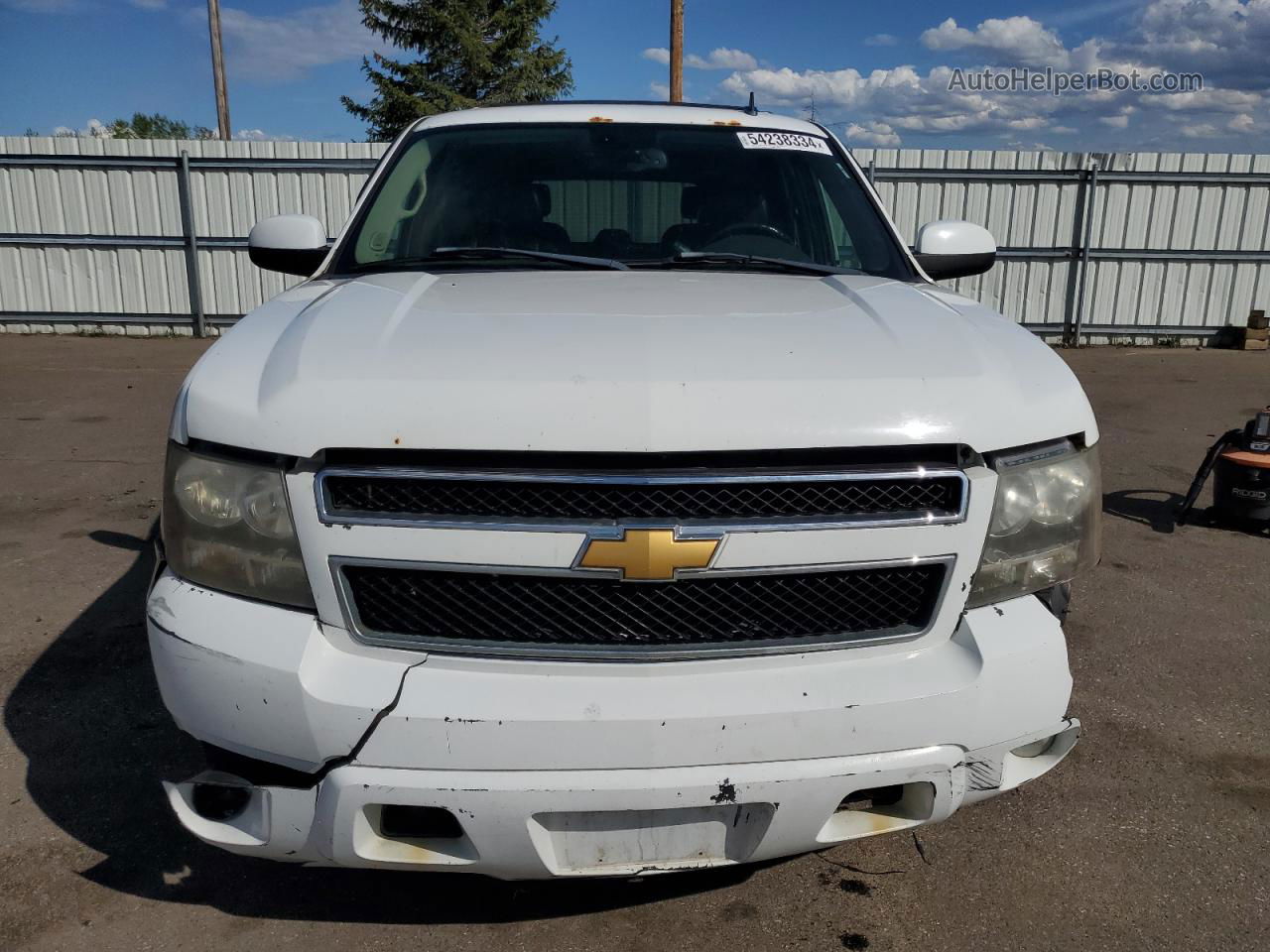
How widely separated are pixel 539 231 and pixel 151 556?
273 cm

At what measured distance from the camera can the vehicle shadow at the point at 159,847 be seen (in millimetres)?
2291

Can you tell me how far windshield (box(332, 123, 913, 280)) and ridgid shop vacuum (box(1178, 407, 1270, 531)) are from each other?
9.96ft

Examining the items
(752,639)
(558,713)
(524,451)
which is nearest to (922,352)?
(752,639)

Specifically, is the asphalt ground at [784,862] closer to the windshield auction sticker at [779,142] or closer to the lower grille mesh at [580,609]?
the lower grille mesh at [580,609]

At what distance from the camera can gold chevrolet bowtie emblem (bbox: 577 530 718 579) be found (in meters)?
1.73

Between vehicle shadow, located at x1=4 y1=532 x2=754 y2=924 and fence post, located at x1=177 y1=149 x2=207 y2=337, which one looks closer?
vehicle shadow, located at x1=4 y1=532 x2=754 y2=924

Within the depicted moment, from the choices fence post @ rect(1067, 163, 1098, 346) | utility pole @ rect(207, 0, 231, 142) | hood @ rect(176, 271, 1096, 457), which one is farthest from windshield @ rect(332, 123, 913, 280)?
utility pole @ rect(207, 0, 231, 142)

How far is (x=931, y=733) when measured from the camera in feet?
5.91

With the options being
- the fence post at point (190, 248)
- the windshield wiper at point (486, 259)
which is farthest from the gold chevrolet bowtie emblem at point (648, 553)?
the fence post at point (190, 248)

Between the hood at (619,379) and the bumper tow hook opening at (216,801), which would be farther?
the bumper tow hook opening at (216,801)

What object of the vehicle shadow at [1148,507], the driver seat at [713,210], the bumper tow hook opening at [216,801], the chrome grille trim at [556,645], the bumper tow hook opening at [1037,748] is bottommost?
the vehicle shadow at [1148,507]

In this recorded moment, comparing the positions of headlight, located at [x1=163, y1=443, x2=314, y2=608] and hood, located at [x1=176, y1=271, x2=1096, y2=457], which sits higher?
hood, located at [x1=176, y1=271, x2=1096, y2=457]

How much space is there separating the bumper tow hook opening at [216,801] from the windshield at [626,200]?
161 centimetres

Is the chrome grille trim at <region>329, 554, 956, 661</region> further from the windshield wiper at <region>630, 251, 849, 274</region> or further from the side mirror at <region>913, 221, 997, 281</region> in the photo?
the side mirror at <region>913, 221, 997, 281</region>
